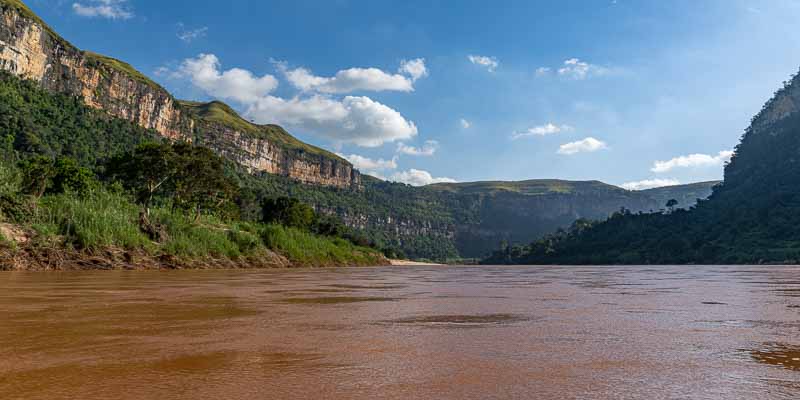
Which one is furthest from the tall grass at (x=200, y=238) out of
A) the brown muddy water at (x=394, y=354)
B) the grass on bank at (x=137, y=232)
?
the brown muddy water at (x=394, y=354)

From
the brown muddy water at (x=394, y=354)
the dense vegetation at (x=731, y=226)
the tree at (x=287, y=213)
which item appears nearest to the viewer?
the brown muddy water at (x=394, y=354)

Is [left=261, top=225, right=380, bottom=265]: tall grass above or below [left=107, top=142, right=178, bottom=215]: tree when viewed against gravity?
below

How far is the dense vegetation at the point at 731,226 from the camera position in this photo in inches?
3219

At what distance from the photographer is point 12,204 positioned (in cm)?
2208

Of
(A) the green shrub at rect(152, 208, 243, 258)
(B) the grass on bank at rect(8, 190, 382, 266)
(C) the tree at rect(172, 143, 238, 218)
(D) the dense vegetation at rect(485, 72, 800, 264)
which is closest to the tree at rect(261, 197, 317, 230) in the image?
(C) the tree at rect(172, 143, 238, 218)

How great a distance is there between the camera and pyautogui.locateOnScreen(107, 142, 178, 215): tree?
39.0 meters

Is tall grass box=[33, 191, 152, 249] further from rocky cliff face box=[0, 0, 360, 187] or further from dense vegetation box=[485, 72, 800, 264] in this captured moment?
rocky cliff face box=[0, 0, 360, 187]

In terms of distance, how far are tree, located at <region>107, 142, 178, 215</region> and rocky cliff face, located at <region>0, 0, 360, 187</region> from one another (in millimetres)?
81268

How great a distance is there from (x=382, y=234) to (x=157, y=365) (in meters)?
182

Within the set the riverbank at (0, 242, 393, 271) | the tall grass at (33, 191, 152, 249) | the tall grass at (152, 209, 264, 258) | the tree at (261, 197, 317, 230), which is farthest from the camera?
the tree at (261, 197, 317, 230)

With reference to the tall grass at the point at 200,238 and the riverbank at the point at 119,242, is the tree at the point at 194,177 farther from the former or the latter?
the tall grass at the point at 200,238

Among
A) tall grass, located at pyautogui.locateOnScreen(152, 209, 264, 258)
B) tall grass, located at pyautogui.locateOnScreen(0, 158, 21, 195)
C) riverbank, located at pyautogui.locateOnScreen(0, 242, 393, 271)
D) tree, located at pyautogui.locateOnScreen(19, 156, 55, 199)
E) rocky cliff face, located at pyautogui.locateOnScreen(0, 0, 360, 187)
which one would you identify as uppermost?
rocky cliff face, located at pyautogui.locateOnScreen(0, 0, 360, 187)

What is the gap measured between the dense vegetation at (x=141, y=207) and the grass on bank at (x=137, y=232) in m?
0.05

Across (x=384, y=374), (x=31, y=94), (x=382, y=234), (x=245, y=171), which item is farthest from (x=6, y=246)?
(x=382, y=234)
